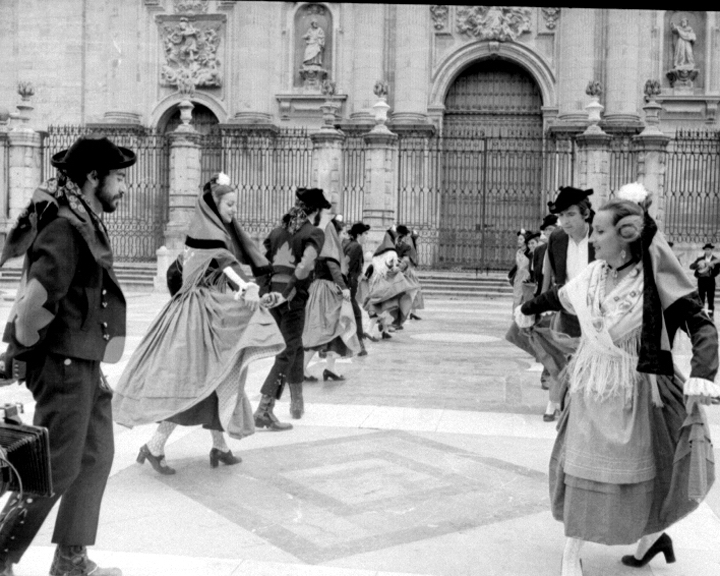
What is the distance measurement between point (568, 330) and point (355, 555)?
11.4ft

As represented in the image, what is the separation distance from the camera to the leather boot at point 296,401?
7508 millimetres

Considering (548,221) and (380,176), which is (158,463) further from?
(380,176)

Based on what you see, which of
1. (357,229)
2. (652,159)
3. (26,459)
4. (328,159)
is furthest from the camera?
(328,159)

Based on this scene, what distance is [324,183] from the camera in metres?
22.7

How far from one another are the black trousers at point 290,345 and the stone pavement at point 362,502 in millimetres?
395

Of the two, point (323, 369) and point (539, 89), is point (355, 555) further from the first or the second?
point (539, 89)

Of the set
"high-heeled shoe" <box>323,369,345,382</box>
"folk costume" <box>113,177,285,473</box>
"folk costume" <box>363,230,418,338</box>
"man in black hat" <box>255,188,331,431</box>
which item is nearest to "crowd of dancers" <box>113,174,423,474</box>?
"folk costume" <box>113,177,285,473</box>

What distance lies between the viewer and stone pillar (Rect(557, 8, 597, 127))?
85.1 ft

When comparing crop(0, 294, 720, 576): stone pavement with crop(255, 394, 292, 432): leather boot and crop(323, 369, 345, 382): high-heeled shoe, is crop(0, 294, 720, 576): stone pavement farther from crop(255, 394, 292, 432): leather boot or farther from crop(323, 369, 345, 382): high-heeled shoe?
crop(323, 369, 345, 382): high-heeled shoe

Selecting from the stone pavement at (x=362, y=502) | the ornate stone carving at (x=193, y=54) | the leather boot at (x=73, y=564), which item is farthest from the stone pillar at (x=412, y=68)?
the leather boot at (x=73, y=564)

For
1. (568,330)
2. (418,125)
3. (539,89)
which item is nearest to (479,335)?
(568,330)

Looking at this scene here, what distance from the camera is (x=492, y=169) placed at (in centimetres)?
2609

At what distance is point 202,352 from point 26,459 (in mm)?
2492

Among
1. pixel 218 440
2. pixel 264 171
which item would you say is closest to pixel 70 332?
pixel 218 440
